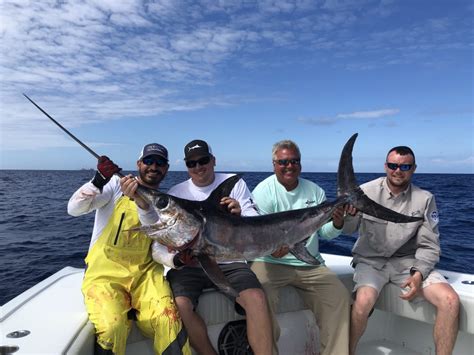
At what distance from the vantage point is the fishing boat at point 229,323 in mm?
2252

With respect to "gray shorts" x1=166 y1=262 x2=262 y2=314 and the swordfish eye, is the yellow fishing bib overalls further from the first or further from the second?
the swordfish eye

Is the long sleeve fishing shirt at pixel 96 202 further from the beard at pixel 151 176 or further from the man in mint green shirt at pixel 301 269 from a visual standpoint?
the man in mint green shirt at pixel 301 269

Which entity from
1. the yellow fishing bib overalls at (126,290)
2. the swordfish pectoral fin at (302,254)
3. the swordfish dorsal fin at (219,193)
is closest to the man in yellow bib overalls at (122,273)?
the yellow fishing bib overalls at (126,290)

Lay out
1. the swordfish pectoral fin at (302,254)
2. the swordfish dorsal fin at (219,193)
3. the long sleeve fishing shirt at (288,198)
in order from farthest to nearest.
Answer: the long sleeve fishing shirt at (288,198), the swordfish pectoral fin at (302,254), the swordfish dorsal fin at (219,193)

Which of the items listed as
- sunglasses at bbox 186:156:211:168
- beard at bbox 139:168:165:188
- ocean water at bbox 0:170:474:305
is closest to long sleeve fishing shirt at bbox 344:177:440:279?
sunglasses at bbox 186:156:211:168

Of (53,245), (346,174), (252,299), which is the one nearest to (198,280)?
(252,299)

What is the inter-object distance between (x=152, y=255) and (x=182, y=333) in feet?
1.98

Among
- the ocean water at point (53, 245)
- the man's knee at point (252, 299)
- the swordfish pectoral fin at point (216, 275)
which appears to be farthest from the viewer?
the ocean water at point (53, 245)

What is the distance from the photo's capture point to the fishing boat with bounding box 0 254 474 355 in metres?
2.25

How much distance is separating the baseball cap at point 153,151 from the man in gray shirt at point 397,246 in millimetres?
1595

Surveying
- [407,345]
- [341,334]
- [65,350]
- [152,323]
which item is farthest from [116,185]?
[407,345]

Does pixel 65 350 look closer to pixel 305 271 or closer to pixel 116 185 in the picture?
pixel 116 185

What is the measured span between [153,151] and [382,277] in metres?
2.10

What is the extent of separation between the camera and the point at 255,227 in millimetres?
2730
